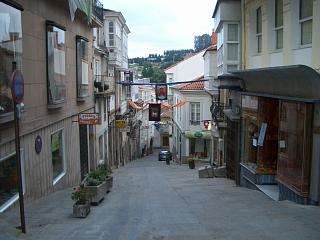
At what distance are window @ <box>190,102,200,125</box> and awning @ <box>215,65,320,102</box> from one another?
936 inches

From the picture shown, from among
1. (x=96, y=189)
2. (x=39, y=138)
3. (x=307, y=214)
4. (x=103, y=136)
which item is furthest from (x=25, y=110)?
(x=103, y=136)

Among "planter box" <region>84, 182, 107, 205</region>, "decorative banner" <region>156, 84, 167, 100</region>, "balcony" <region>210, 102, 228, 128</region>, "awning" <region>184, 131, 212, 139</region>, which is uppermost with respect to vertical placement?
"decorative banner" <region>156, 84, 167, 100</region>

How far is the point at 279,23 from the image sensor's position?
47.6 feet

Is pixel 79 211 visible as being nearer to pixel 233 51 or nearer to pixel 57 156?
pixel 57 156

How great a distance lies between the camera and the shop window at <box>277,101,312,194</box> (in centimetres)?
1155

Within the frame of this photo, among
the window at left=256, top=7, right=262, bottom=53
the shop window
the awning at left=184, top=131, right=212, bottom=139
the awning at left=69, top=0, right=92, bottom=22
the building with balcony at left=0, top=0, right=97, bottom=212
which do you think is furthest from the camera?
the awning at left=184, top=131, right=212, bottom=139

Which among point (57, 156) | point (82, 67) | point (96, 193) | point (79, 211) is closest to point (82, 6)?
point (82, 67)

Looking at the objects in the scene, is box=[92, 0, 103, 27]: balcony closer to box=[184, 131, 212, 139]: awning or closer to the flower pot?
the flower pot

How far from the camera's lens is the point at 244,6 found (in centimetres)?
1880

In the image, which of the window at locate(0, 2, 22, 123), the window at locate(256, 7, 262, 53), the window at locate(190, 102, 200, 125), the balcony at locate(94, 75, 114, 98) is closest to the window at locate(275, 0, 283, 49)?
the window at locate(256, 7, 262, 53)

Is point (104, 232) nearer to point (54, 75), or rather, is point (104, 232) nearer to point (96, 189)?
point (96, 189)

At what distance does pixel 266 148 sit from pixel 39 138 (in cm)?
768

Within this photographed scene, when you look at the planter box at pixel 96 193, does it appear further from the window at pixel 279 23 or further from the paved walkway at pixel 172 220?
the window at pixel 279 23

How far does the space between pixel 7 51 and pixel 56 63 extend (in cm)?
543
